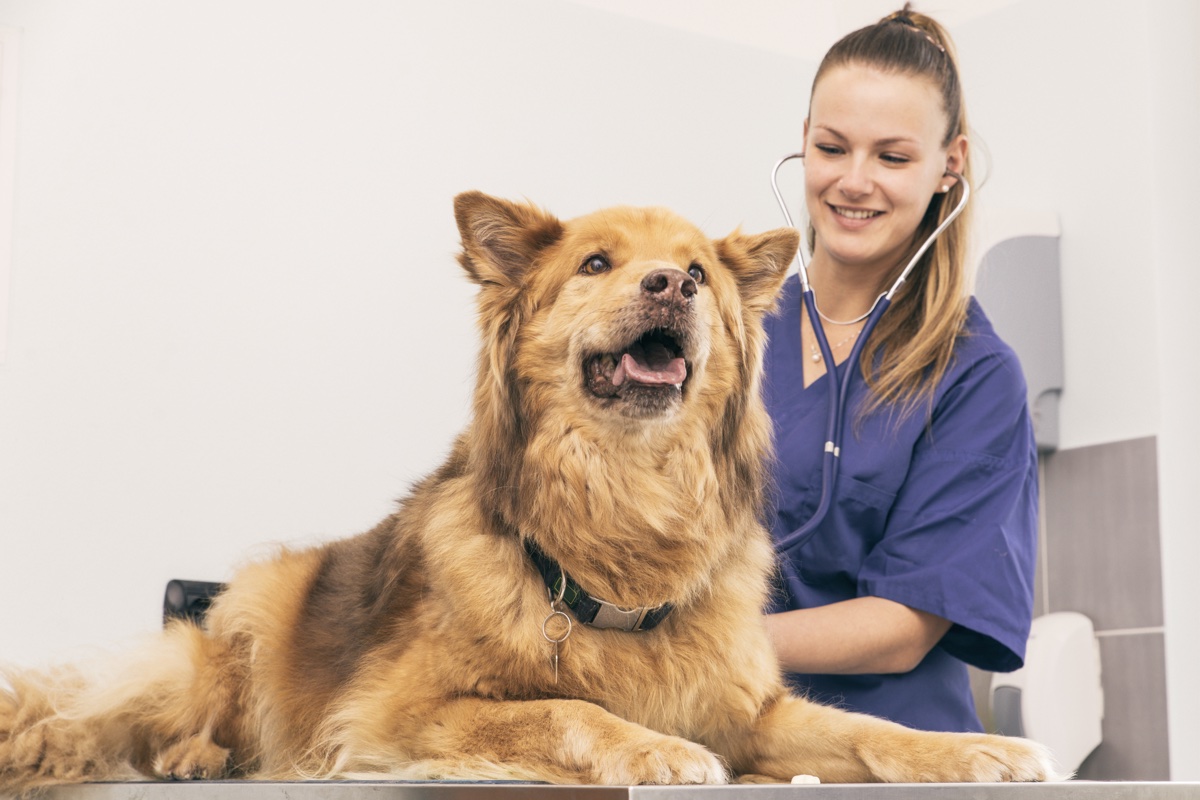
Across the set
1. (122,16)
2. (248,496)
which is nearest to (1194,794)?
(248,496)

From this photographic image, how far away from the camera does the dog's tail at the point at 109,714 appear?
1.36 metres

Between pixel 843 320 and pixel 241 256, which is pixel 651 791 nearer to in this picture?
pixel 843 320

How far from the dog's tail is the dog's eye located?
780 millimetres

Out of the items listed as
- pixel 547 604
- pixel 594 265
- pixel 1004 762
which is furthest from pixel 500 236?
pixel 1004 762

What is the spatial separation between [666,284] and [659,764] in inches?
24.4

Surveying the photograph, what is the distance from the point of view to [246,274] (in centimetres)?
288

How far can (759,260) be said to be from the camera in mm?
1740

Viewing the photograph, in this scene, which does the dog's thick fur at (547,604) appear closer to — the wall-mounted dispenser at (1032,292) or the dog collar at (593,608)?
the dog collar at (593,608)

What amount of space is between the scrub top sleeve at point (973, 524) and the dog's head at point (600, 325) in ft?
1.53

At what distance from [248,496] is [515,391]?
Result: 1481 mm

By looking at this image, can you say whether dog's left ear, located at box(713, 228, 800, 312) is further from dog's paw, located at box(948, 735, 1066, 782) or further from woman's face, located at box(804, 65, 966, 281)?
dog's paw, located at box(948, 735, 1066, 782)

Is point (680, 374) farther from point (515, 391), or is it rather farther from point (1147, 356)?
point (1147, 356)

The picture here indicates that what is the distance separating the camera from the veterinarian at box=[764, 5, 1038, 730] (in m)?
1.87

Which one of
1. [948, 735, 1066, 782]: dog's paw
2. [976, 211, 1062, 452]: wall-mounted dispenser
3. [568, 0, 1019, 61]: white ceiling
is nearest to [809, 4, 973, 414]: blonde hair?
[948, 735, 1066, 782]: dog's paw
